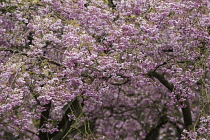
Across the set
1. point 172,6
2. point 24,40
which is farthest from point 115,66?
point 24,40

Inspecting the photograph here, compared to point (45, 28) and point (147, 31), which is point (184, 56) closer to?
point (147, 31)

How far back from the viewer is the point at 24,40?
7.77 metres

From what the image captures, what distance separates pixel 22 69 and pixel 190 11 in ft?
12.3

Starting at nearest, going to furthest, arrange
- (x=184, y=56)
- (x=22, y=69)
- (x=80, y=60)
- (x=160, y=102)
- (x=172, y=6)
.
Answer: (x=80, y=60) → (x=22, y=69) → (x=172, y=6) → (x=184, y=56) → (x=160, y=102)

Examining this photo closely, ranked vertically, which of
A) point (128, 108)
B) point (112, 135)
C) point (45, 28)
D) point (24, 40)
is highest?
point (45, 28)

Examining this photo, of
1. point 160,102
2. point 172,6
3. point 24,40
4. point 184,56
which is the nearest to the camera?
point 172,6

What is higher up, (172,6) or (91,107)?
(172,6)

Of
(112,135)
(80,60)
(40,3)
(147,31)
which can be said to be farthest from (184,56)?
(112,135)

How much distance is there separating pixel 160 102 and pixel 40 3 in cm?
551

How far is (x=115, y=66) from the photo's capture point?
5.76m

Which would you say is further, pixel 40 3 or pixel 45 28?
pixel 40 3

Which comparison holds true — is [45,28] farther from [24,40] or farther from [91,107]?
[91,107]

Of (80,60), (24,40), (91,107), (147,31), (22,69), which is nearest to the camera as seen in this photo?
(80,60)

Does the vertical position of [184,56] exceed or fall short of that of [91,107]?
it exceeds it
